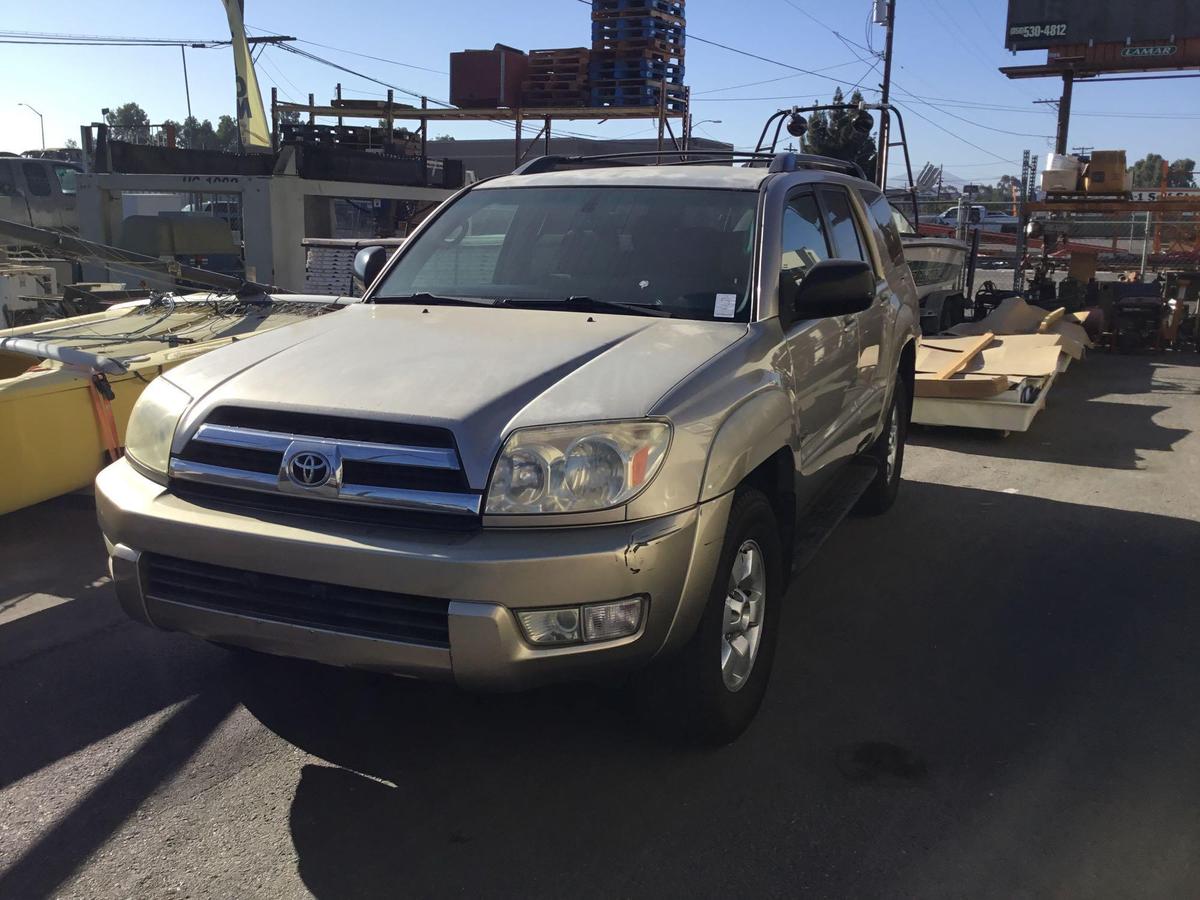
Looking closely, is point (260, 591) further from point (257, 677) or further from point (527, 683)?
point (257, 677)

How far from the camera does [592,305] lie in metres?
3.79

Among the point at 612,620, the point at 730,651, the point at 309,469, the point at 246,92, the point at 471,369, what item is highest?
the point at 246,92

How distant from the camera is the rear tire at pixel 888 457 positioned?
5.85 meters

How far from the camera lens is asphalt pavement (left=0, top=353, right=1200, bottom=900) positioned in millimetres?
2785

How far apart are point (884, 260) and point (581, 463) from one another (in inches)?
143

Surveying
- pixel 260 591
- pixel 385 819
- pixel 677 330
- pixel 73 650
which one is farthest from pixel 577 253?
pixel 73 650

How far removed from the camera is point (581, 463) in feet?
9.12

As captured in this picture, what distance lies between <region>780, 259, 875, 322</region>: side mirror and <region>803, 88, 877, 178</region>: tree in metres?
25.4

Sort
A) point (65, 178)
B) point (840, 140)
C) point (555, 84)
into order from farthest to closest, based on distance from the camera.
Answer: point (840, 140), point (555, 84), point (65, 178)

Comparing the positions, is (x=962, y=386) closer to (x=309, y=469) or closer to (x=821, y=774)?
(x=821, y=774)

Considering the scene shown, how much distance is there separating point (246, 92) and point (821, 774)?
19.8 metres

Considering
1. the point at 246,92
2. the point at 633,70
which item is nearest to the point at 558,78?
the point at 633,70

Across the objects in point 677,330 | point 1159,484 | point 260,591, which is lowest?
point 1159,484

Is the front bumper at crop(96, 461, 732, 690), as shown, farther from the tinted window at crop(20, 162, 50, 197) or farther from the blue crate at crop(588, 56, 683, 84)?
the blue crate at crop(588, 56, 683, 84)
